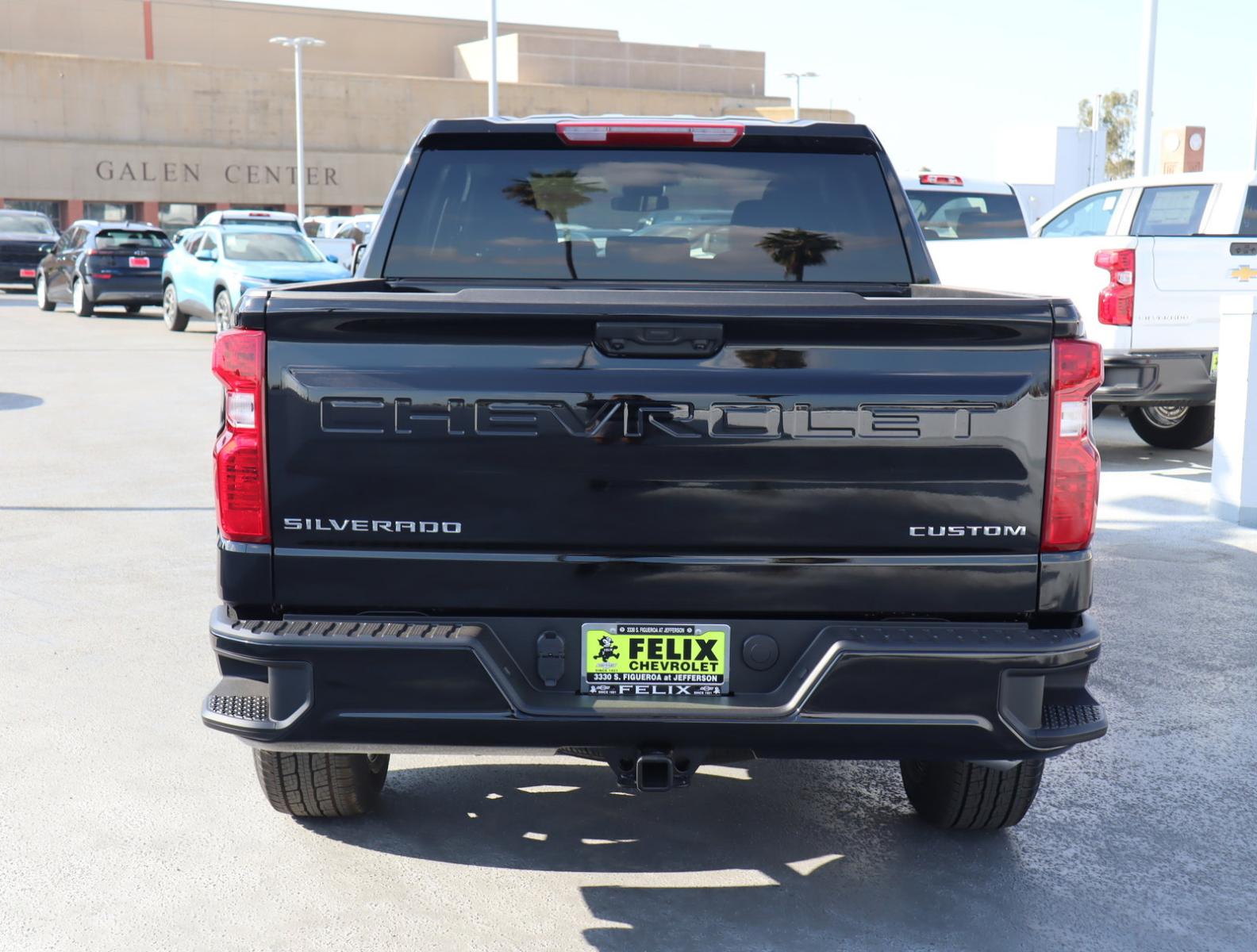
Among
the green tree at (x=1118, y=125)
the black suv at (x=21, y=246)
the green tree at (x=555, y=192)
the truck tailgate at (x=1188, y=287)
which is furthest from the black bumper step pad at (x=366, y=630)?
the green tree at (x=1118, y=125)

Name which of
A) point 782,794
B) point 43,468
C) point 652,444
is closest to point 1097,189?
point 43,468

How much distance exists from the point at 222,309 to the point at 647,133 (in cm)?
1864

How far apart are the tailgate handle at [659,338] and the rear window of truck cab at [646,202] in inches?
49.4

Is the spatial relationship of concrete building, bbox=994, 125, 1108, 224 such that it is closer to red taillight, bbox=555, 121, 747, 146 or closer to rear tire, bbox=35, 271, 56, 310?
rear tire, bbox=35, 271, 56, 310

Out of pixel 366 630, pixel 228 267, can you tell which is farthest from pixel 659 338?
pixel 228 267

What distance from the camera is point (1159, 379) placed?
427 inches

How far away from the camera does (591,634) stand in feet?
11.3

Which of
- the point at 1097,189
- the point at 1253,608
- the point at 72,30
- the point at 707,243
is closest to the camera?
the point at 707,243

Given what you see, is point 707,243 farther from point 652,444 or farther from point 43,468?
point 43,468

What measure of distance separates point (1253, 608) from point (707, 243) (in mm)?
4159

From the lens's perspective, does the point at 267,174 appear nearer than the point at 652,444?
No

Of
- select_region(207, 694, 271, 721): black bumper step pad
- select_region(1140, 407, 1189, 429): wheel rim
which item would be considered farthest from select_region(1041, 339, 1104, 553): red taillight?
select_region(1140, 407, 1189, 429): wheel rim

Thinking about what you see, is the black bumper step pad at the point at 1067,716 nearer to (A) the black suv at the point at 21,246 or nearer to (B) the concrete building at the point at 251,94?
(A) the black suv at the point at 21,246

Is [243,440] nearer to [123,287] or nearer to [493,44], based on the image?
[123,287]
